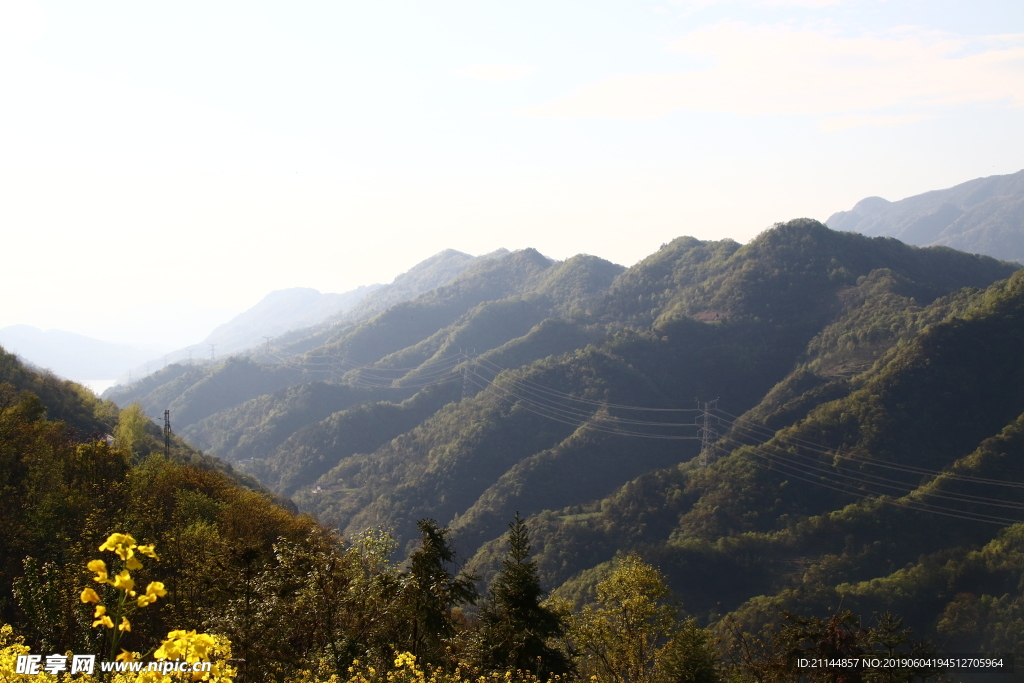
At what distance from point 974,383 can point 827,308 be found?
59159mm

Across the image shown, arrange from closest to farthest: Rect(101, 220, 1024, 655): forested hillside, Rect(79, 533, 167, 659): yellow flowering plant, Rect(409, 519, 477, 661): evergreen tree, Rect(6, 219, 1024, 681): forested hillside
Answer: Rect(79, 533, 167, 659): yellow flowering plant < Rect(409, 519, 477, 661): evergreen tree < Rect(6, 219, 1024, 681): forested hillside < Rect(101, 220, 1024, 655): forested hillside

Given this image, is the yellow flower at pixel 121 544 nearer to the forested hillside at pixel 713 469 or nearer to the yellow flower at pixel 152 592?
the yellow flower at pixel 152 592

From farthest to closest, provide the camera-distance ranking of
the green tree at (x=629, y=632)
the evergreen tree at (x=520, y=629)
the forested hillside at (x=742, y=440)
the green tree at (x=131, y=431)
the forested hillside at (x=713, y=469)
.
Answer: the forested hillside at (x=742, y=440) < the green tree at (x=131, y=431) < the forested hillside at (x=713, y=469) < the green tree at (x=629, y=632) < the evergreen tree at (x=520, y=629)

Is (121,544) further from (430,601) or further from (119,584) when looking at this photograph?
(430,601)

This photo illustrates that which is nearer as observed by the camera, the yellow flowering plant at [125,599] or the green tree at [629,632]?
the yellow flowering plant at [125,599]

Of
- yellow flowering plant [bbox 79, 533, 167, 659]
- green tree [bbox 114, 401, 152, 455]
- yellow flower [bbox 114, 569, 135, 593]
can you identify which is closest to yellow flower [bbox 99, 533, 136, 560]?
yellow flowering plant [bbox 79, 533, 167, 659]

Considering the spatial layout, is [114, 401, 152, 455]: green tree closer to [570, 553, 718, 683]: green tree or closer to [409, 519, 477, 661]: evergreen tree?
[570, 553, 718, 683]: green tree

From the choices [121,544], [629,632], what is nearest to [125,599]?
[121,544]

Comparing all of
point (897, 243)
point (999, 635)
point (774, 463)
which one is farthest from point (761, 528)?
point (897, 243)

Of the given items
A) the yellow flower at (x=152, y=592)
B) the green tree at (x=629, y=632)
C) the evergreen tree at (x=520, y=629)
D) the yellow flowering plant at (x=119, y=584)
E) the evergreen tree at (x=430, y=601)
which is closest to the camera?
the yellow flowering plant at (x=119, y=584)

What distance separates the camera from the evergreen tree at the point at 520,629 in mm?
24750

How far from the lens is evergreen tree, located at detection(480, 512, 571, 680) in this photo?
81.2 ft

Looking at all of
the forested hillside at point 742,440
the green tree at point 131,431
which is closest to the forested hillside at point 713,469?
the forested hillside at point 742,440

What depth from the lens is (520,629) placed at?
2580cm
